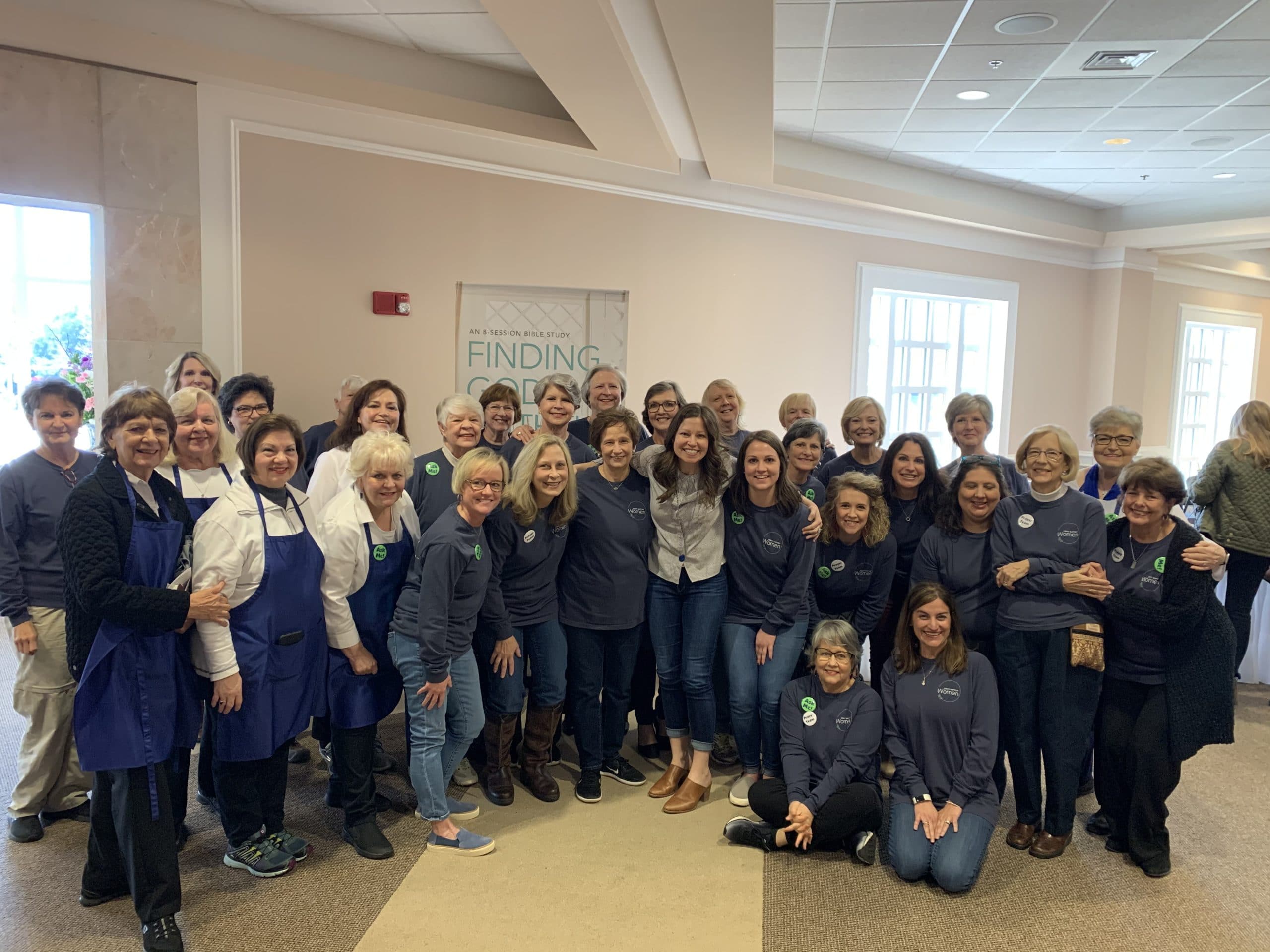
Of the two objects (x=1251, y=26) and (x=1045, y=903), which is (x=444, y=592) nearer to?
(x=1045, y=903)

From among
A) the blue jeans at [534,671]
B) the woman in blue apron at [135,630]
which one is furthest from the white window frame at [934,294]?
the woman in blue apron at [135,630]

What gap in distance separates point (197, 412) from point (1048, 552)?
276 cm

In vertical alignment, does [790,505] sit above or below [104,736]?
above

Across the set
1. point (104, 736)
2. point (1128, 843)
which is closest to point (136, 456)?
point (104, 736)

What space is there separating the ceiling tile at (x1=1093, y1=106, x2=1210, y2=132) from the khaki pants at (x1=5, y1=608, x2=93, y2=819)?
19.8ft

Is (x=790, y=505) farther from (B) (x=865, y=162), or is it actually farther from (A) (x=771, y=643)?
(B) (x=865, y=162)

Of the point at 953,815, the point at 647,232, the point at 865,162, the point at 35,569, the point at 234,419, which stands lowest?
the point at 953,815

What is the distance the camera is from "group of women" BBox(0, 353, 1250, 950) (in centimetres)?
230

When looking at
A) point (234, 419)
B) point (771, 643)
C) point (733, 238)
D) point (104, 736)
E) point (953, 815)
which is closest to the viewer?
point (104, 736)

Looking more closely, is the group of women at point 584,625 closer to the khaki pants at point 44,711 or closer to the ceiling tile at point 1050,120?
the khaki pants at point 44,711

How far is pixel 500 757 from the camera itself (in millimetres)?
3195

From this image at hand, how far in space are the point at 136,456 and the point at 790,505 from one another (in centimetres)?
210

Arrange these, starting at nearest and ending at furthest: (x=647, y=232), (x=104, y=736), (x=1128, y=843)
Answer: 1. (x=104, y=736)
2. (x=1128, y=843)
3. (x=647, y=232)

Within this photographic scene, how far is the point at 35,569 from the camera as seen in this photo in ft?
8.95
